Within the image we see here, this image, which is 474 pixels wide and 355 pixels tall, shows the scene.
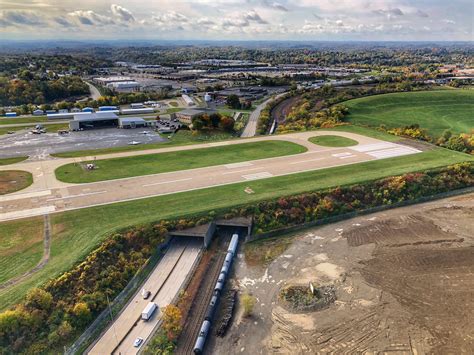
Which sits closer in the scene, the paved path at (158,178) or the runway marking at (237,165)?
the paved path at (158,178)

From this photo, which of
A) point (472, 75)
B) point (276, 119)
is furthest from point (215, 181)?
point (472, 75)

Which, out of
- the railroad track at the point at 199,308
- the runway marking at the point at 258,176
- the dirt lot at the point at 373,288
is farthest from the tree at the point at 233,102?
the railroad track at the point at 199,308

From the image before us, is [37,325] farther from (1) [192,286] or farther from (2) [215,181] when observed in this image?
(2) [215,181]

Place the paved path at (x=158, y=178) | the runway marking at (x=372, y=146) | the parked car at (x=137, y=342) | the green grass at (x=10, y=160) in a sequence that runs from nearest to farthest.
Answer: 1. the parked car at (x=137, y=342)
2. the paved path at (x=158, y=178)
3. the green grass at (x=10, y=160)
4. the runway marking at (x=372, y=146)

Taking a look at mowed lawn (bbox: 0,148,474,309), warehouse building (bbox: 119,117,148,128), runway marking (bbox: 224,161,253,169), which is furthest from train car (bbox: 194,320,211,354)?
warehouse building (bbox: 119,117,148,128)

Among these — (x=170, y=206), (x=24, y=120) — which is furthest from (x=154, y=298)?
(x=24, y=120)

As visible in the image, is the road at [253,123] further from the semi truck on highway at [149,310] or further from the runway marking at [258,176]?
the semi truck on highway at [149,310]
